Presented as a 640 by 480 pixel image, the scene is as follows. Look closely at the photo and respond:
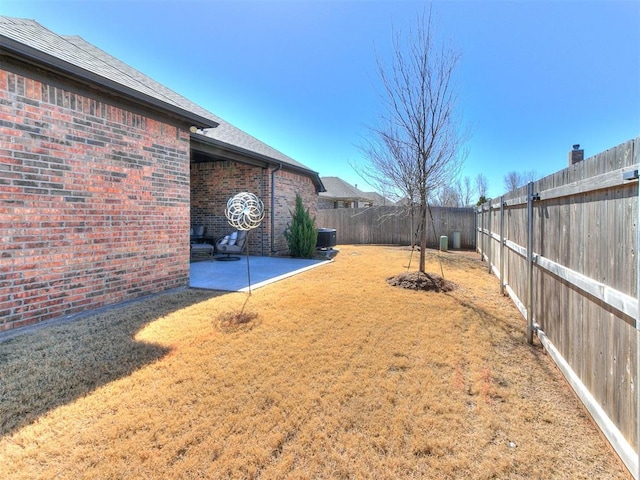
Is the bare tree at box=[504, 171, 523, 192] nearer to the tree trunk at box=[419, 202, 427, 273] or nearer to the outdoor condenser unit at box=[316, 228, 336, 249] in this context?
the outdoor condenser unit at box=[316, 228, 336, 249]

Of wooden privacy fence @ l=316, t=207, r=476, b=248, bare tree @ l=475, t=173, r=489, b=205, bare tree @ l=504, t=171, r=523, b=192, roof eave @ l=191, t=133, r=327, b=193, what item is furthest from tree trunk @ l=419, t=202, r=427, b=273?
bare tree @ l=504, t=171, r=523, b=192

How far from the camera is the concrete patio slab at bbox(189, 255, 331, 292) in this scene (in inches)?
234

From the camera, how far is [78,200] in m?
4.05

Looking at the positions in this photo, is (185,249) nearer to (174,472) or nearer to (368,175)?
(174,472)

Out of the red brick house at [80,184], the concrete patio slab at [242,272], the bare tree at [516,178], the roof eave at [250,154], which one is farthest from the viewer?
the bare tree at [516,178]

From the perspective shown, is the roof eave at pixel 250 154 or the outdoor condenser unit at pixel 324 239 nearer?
the roof eave at pixel 250 154

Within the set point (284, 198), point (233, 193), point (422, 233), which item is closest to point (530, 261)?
point (422, 233)

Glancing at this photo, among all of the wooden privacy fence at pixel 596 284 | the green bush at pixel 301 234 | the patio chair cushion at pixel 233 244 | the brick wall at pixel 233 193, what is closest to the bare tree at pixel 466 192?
the brick wall at pixel 233 193

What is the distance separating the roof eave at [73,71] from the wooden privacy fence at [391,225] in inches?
407

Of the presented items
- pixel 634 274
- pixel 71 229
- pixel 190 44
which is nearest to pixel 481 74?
pixel 190 44

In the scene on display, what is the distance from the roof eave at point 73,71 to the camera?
3246 millimetres

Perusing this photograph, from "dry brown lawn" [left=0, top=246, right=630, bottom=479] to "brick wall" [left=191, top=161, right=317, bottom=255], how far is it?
A: 627 cm

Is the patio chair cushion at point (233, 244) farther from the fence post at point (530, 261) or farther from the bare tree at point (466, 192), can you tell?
the bare tree at point (466, 192)

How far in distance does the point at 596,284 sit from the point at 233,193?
975 cm
